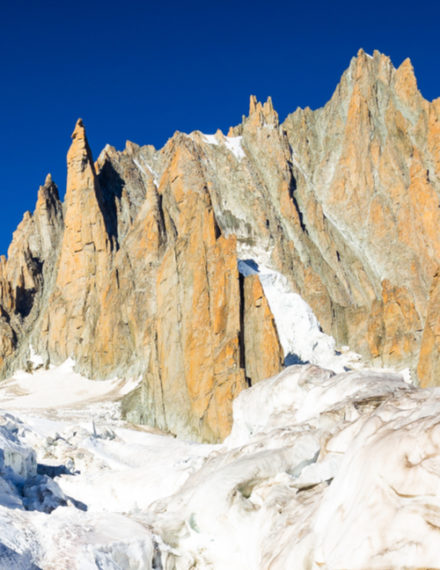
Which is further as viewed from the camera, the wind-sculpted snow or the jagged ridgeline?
the jagged ridgeline

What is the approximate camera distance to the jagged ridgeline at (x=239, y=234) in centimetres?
6031

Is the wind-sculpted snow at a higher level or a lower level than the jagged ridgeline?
lower

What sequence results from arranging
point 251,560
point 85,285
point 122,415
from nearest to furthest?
1. point 251,560
2. point 122,415
3. point 85,285

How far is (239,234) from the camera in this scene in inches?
3728

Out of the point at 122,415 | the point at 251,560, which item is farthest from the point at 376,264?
the point at 251,560

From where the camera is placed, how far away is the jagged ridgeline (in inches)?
2375

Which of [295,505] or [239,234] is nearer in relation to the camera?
[295,505]

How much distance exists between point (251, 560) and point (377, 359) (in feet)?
196

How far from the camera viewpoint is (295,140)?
109 m

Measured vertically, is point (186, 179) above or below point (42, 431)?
above

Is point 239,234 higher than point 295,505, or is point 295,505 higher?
point 239,234

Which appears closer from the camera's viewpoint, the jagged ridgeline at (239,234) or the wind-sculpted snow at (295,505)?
the wind-sculpted snow at (295,505)

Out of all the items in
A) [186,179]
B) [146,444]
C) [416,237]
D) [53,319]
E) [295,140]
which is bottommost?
[146,444]

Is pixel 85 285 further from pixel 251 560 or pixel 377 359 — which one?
pixel 251 560
